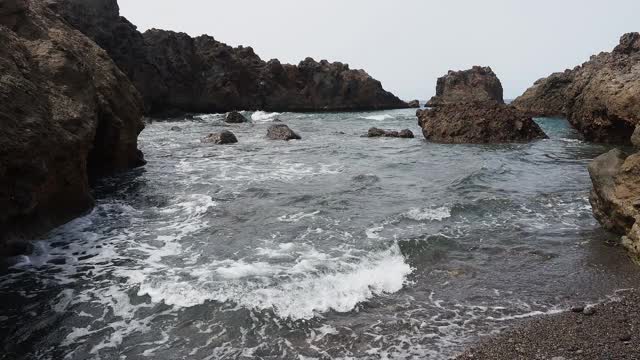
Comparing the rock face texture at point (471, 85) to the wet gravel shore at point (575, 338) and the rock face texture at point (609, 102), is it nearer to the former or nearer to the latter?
the rock face texture at point (609, 102)

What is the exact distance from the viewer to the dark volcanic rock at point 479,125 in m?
25.0

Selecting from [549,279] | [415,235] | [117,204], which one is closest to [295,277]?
[415,235]

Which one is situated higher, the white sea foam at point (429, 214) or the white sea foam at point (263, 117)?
the white sea foam at point (263, 117)

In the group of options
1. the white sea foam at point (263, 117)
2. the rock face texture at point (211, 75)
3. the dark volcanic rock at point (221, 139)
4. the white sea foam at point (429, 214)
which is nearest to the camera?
the white sea foam at point (429, 214)

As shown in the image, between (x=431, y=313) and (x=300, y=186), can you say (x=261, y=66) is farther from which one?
(x=431, y=313)

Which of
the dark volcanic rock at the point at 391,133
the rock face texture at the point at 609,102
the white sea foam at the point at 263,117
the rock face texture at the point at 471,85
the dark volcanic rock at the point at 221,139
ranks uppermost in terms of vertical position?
the rock face texture at the point at 471,85

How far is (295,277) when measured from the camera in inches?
291

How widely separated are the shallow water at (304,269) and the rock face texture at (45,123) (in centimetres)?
71

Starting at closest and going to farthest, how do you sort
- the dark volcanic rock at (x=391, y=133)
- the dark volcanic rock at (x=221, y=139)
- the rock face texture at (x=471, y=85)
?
the dark volcanic rock at (x=221, y=139), the dark volcanic rock at (x=391, y=133), the rock face texture at (x=471, y=85)

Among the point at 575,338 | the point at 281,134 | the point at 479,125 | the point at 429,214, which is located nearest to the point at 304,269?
the point at 575,338

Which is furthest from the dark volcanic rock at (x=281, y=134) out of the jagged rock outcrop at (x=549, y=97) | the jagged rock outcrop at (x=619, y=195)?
the jagged rock outcrop at (x=549, y=97)

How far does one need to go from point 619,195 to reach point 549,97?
144ft

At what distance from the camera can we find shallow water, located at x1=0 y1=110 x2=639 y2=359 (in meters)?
5.75

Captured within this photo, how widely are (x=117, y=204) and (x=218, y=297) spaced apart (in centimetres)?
625
